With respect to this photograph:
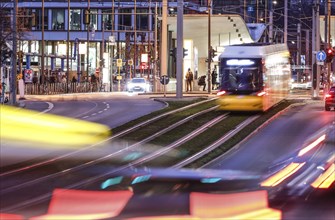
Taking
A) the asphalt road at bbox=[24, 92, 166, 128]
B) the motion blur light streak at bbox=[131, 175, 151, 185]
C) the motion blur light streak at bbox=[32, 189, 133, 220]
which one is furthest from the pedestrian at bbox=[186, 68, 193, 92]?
the motion blur light streak at bbox=[32, 189, 133, 220]

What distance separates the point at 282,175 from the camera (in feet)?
68.3

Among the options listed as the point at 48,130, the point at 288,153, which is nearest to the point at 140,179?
the point at 288,153

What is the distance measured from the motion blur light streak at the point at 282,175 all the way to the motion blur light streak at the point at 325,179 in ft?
2.61

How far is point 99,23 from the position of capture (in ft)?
416

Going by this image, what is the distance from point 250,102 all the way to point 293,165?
54.0ft

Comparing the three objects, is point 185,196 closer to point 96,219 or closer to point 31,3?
point 96,219

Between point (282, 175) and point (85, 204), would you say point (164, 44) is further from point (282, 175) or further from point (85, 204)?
point (85, 204)

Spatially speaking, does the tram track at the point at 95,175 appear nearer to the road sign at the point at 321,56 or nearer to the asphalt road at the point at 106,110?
the asphalt road at the point at 106,110

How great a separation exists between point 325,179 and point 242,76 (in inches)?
816

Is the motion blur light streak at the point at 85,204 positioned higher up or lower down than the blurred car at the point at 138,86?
lower down

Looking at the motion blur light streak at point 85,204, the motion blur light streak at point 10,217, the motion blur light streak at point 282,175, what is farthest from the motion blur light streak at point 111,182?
the motion blur light streak at point 10,217

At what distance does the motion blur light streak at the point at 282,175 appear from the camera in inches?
752

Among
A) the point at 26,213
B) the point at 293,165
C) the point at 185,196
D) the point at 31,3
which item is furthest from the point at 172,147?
the point at 31,3

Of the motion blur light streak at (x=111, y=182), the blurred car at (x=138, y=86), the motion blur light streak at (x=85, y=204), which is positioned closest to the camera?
the motion blur light streak at (x=85, y=204)
